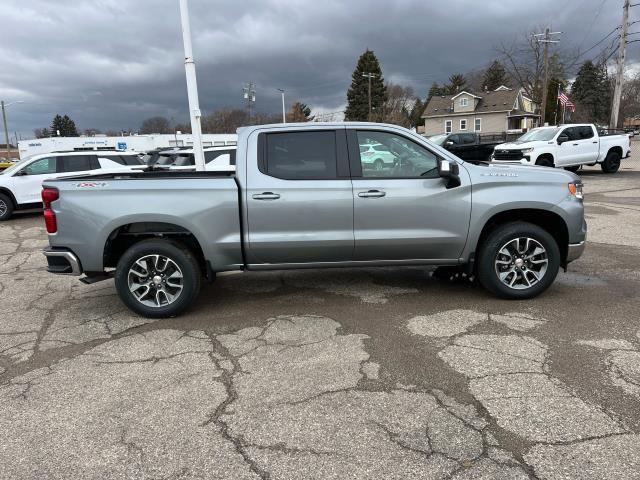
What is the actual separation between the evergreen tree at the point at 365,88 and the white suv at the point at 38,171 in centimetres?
6506

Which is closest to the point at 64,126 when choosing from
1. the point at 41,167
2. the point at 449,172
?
the point at 41,167

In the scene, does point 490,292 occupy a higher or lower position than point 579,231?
lower

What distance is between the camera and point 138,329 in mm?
4762

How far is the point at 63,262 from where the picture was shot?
4820 mm

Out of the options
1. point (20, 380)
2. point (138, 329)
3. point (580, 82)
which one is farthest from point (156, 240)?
point (580, 82)

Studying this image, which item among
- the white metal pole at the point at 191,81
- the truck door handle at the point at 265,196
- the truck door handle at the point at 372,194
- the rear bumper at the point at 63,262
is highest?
the white metal pole at the point at 191,81

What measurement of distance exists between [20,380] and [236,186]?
2.41m

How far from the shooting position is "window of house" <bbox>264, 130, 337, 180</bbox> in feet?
16.0

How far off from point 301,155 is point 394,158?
3.13 ft

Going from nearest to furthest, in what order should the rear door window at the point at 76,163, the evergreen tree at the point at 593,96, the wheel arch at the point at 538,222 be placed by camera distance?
the wheel arch at the point at 538,222 → the rear door window at the point at 76,163 → the evergreen tree at the point at 593,96

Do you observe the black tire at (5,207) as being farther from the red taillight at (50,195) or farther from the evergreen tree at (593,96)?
the evergreen tree at (593,96)

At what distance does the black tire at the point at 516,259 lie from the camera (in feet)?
16.4

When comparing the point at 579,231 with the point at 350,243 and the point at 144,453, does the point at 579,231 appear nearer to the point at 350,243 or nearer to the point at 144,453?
the point at 350,243

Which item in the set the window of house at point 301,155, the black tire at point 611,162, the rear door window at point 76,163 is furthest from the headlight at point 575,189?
the black tire at point 611,162
